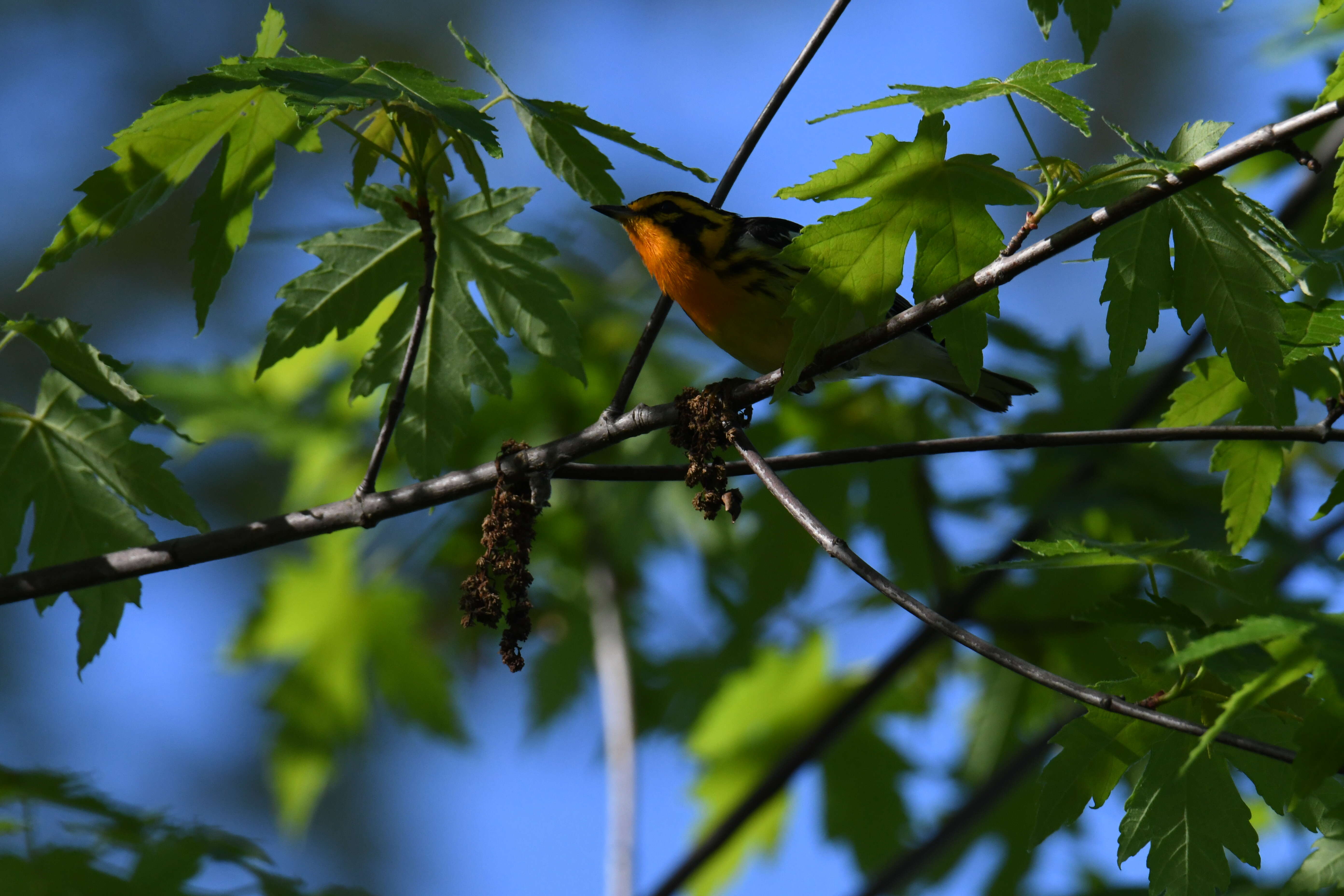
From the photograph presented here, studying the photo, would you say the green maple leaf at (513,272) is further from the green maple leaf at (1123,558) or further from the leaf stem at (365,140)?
the green maple leaf at (1123,558)

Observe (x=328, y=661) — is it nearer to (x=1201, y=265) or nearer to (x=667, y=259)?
(x=667, y=259)

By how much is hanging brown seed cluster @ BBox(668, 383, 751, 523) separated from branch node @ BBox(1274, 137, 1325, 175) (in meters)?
0.83

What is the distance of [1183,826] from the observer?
59.0 inches

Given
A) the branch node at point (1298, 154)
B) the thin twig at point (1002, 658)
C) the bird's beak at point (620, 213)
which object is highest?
the bird's beak at point (620, 213)

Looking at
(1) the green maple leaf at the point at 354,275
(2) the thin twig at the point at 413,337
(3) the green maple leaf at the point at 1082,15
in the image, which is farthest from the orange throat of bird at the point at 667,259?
(3) the green maple leaf at the point at 1082,15

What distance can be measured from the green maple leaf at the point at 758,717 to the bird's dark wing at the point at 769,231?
185 cm

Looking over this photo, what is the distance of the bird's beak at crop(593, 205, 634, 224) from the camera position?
288 cm

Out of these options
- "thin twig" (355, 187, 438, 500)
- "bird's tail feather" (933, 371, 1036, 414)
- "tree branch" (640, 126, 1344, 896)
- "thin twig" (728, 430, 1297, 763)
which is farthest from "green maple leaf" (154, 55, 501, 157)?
"tree branch" (640, 126, 1344, 896)

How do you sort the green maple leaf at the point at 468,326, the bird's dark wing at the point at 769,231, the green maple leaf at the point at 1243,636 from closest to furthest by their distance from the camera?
the green maple leaf at the point at 1243,636 < the green maple leaf at the point at 468,326 < the bird's dark wing at the point at 769,231

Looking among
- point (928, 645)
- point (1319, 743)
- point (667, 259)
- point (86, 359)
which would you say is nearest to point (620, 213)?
point (667, 259)

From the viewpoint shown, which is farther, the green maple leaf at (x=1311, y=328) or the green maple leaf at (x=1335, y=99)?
the green maple leaf at (x=1311, y=328)

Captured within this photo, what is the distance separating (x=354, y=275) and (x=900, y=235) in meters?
1.15

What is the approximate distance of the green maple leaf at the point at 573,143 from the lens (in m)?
1.80

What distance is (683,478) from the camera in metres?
1.76
